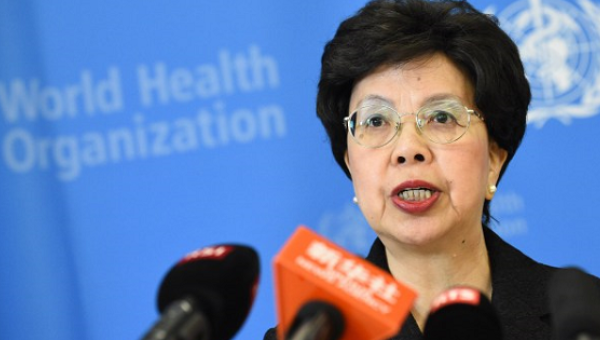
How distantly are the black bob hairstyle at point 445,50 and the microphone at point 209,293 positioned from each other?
0.77 meters

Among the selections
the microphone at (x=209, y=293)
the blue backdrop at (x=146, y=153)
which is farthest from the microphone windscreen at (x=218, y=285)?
the blue backdrop at (x=146, y=153)

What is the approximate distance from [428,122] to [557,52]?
1017mm

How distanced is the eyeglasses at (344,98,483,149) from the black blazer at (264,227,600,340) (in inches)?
10.7

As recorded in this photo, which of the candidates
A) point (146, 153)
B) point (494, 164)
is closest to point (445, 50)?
point (494, 164)

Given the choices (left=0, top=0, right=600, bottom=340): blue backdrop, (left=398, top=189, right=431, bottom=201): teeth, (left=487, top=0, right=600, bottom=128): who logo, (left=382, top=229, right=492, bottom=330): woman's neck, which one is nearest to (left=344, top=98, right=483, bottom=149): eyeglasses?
(left=398, top=189, right=431, bottom=201): teeth

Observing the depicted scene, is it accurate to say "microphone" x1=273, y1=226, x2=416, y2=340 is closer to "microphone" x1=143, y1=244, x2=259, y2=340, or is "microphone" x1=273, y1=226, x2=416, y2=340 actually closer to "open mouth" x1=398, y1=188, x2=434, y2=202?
"microphone" x1=143, y1=244, x2=259, y2=340

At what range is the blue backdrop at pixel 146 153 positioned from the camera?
198 cm

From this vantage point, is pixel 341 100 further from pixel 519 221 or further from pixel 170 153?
pixel 519 221

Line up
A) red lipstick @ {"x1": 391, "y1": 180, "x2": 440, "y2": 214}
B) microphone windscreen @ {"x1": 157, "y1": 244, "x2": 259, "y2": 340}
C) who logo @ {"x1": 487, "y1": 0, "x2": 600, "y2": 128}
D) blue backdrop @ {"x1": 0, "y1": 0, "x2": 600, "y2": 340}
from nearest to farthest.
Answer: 1. microphone windscreen @ {"x1": 157, "y1": 244, "x2": 259, "y2": 340}
2. red lipstick @ {"x1": 391, "y1": 180, "x2": 440, "y2": 214}
3. blue backdrop @ {"x1": 0, "y1": 0, "x2": 600, "y2": 340}
4. who logo @ {"x1": 487, "y1": 0, "x2": 600, "y2": 128}

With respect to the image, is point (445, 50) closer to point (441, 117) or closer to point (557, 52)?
point (441, 117)

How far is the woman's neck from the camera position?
1.58 m

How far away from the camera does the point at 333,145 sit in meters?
1.81

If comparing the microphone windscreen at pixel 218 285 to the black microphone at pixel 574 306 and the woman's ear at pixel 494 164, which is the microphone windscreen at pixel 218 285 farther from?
the woman's ear at pixel 494 164

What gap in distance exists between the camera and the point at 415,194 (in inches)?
60.4
